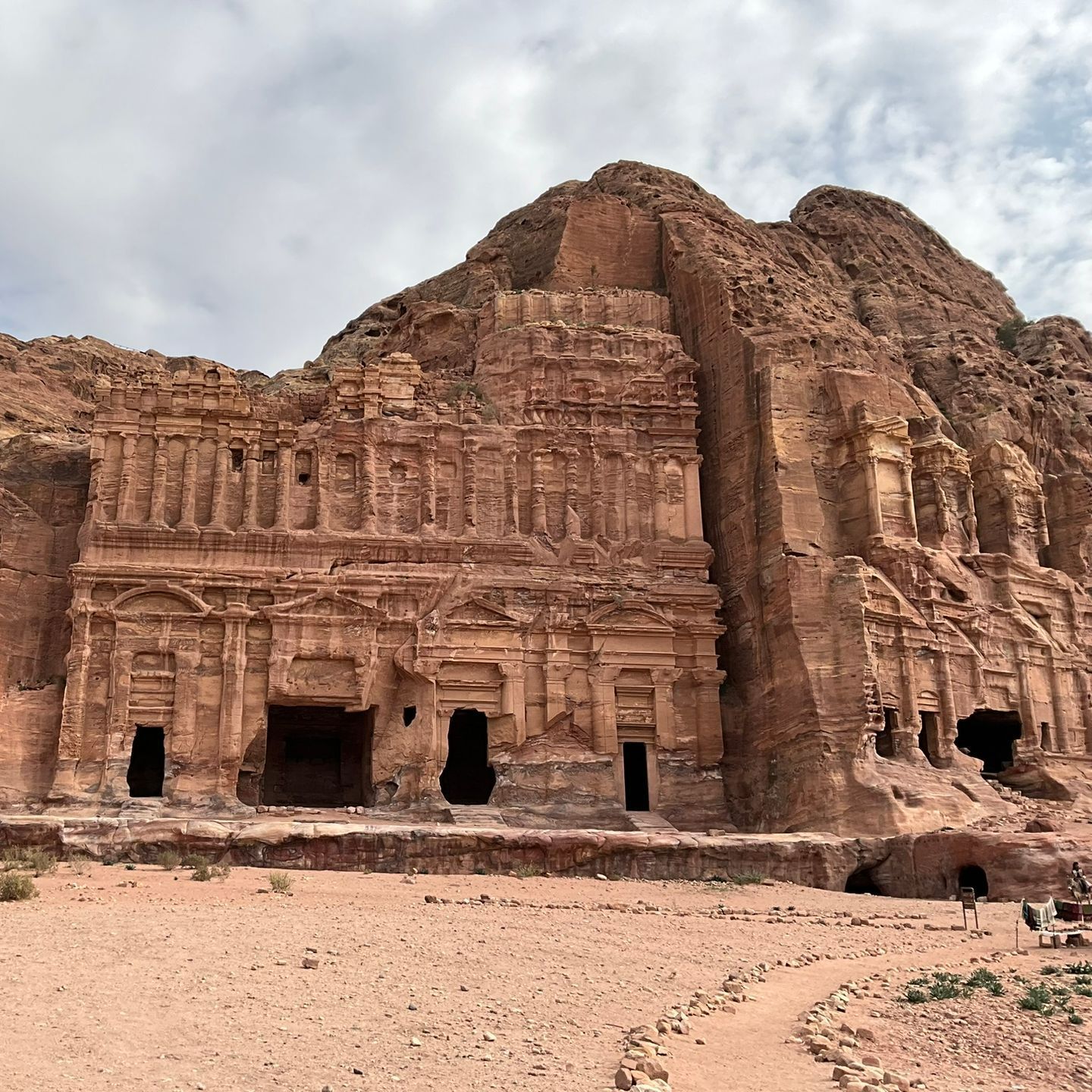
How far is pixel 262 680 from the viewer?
2986 cm

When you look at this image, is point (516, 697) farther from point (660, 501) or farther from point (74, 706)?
point (74, 706)

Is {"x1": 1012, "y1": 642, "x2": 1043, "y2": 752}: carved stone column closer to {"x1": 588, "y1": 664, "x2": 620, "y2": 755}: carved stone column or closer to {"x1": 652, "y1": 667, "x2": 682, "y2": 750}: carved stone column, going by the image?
{"x1": 652, "y1": 667, "x2": 682, "y2": 750}: carved stone column

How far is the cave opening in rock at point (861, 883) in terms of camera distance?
83.6 feet

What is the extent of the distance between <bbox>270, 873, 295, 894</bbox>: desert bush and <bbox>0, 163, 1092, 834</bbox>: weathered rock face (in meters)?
9.71

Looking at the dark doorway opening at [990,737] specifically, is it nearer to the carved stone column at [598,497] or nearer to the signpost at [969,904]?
the carved stone column at [598,497]

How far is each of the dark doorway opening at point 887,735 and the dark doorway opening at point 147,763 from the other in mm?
16744

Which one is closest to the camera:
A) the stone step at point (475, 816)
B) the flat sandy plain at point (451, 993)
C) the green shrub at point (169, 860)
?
the flat sandy plain at point (451, 993)

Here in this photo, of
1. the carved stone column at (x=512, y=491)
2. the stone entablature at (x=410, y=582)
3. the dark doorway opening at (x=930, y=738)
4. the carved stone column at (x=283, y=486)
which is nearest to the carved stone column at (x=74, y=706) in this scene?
the stone entablature at (x=410, y=582)

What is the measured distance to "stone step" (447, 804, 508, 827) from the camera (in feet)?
92.6

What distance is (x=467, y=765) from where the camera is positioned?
33.9 meters

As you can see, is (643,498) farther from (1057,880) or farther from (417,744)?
(1057,880)

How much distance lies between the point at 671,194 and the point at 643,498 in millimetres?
12039

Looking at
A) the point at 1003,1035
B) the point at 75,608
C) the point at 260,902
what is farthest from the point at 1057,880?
the point at 75,608

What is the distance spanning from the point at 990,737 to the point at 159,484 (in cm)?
2206
